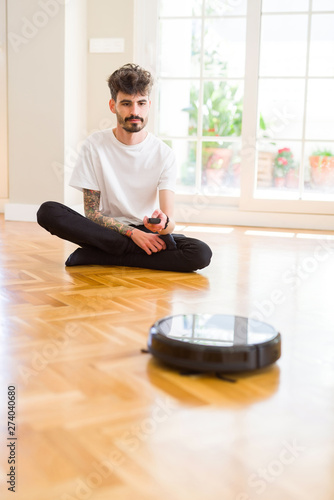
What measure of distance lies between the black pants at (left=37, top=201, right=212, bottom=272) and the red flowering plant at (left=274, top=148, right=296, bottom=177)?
6.79ft

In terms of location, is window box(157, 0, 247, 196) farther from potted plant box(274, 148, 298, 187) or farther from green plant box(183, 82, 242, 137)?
potted plant box(274, 148, 298, 187)

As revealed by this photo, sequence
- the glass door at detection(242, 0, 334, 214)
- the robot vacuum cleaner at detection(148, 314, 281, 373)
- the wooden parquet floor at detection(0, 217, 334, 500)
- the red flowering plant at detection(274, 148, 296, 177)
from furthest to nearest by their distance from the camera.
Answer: the red flowering plant at detection(274, 148, 296, 177), the glass door at detection(242, 0, 334, 214), the robot vacuum cleaner at detection(148, 314, 281, 373), the wooden parquet floor at detection(0, 217, 334, 500)

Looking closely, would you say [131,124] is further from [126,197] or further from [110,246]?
[110,246]

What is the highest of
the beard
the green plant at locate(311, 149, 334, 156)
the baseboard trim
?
the beard

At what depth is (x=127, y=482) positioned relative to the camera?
88 centimetres

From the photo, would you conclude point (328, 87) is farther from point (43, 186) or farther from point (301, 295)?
point (301, 295)

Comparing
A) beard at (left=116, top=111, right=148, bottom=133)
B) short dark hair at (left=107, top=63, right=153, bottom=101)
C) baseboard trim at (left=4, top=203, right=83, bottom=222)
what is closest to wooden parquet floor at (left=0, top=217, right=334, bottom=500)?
beard at (left=116, top=111, right=148, bottom=133)

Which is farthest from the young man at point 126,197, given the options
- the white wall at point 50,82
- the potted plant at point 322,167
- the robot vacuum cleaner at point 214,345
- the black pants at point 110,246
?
the potted plant at point 322,167

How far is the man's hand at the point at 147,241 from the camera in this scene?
2531 millimetres

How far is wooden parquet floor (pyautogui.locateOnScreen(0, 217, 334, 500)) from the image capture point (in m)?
0.90

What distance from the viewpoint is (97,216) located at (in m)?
2.62

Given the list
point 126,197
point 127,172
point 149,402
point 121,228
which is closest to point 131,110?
point 127,172

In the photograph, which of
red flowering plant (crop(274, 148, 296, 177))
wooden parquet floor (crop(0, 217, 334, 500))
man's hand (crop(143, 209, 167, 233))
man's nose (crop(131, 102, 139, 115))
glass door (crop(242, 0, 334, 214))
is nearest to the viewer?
wooden parquet floor (crop(0, 217, 334, 500))

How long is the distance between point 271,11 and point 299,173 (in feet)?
3.83
